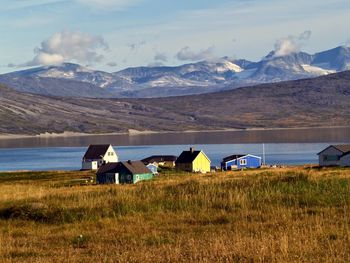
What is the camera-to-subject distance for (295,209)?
2061 centimetres

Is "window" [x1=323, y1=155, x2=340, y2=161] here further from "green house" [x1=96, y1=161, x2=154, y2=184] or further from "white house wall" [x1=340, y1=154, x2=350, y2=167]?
"green house" [x1=96, y1=161, x2=154, y2=184]

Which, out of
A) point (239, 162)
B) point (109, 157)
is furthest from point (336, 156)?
point (109, 157)

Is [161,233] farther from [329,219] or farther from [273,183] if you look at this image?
[273,183]

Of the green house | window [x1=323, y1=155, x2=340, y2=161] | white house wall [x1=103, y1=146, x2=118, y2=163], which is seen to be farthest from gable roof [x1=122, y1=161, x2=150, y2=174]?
white house wall [x1=103, y1=146, x2=118, y2=163]

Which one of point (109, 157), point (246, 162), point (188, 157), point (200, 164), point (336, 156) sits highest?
point (109, 157)

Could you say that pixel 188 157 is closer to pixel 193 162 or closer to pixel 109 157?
pixel 193 162

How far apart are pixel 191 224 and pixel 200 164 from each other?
99.6 metres

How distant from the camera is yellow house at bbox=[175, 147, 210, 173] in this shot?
382 feet

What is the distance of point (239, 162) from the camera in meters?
→ 127

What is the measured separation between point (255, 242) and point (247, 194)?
28.2 feet

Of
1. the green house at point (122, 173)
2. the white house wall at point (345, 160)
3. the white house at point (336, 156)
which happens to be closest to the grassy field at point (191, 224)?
the green house at point (122, 173)

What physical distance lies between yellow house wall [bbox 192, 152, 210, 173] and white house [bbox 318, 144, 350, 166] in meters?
21.4

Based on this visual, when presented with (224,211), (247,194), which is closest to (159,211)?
(224,211)

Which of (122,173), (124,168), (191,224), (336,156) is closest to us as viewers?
(191,224)
